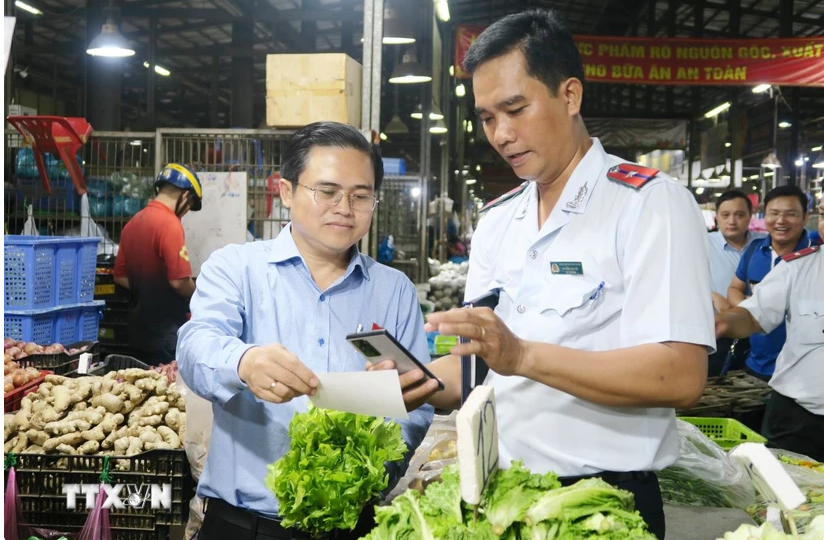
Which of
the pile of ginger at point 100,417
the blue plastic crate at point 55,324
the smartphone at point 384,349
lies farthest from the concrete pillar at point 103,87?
the smartphone at point 384,349

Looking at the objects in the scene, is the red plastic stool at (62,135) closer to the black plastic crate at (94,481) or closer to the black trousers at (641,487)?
the black plastic crate at (94,481)

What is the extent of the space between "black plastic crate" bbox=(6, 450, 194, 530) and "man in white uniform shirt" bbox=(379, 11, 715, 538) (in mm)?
1404

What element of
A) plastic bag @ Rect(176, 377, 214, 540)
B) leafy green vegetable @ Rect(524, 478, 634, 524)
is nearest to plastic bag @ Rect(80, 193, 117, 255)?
plastic bag @ Rect(176, 377, 214, 540)

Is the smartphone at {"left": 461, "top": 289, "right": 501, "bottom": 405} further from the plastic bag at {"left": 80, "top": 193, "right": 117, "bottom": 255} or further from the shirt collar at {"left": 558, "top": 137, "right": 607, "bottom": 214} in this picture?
the plastic bag at {"left": 80, "top": 193, "right": 117, "bottom": 255}

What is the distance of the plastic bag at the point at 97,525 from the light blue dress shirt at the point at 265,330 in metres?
0.79

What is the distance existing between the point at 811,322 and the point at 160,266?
14.1ft

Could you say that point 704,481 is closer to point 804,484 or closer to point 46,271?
point 804,484

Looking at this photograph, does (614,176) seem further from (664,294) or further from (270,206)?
(270,206)

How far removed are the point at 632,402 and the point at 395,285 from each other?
96 cm

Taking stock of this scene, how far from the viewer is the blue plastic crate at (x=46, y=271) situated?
482 cm

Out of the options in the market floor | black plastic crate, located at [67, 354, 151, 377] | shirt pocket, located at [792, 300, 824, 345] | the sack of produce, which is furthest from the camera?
black plastic crate, located at [67, 354, 151, 377]

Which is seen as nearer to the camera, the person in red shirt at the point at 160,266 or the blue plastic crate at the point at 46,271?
the blue plastic crate at the point at 46,271

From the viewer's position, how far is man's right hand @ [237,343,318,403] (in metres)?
1.74

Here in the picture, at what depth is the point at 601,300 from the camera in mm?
1878
